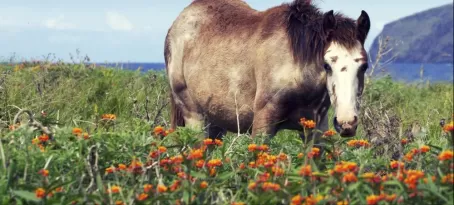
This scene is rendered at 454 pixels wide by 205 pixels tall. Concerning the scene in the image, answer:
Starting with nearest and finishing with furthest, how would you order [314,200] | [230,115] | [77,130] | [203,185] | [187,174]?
[314,200]
[203,185]
[187,174]
[77,130]
[230,115]

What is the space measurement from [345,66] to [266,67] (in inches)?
36.7

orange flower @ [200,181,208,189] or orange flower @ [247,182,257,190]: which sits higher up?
orange flower @ [247,182,257,190]

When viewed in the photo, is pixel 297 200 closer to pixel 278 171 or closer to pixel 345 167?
pixel 345 167

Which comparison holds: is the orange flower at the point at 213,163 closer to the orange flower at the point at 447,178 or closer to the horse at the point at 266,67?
the orange flower at the point at 447,178

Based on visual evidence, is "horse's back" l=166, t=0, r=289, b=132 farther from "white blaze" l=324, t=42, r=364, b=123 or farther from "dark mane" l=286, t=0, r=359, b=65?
"white blaze" l=324, t=42, r=364, b=123

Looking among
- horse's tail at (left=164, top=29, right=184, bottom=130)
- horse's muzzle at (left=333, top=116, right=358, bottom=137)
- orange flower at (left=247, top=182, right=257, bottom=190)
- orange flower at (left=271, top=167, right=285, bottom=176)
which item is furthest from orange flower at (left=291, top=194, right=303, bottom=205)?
horse's tail at (left=164, top=29, right=184, bottom=130)

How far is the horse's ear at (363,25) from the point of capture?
5.75m

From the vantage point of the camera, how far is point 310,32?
5914mm

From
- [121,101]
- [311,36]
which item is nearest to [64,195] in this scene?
[311,36]

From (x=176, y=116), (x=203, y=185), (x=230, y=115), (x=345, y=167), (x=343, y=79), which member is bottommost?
(x=176, y=116)

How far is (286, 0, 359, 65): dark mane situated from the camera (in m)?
5.63

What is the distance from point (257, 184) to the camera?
3.11m

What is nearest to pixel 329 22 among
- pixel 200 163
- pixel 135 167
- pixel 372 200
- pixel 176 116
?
pixel 176 116

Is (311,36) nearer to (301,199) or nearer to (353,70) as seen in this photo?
(353,70)
